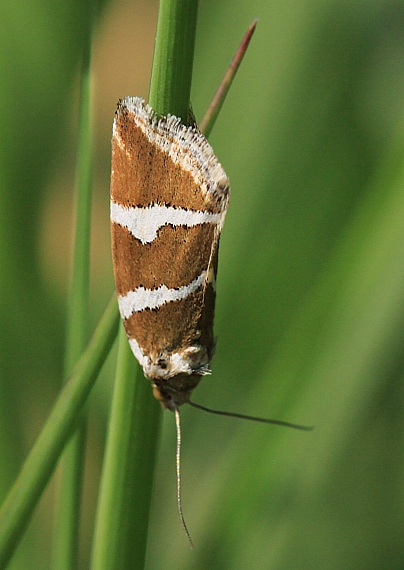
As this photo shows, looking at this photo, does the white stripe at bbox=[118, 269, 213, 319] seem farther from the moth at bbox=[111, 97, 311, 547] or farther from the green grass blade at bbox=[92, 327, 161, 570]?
the green grass blade at bbox=[92, 327, 161, 570]

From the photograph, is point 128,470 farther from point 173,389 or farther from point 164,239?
point 164,239

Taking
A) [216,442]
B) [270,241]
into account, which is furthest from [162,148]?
[216,442]

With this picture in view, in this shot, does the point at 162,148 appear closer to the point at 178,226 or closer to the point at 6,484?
the point at 178,226

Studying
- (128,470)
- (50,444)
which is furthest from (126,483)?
(50,444)

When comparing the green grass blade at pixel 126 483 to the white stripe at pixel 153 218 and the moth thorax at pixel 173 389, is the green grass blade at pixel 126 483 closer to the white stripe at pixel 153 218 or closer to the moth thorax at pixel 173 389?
the moth thorax at pixel 173 389

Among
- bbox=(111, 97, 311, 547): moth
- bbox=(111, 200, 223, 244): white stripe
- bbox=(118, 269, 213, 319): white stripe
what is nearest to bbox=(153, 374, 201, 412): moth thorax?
bbox=(111, 97, 311, 547): moth
